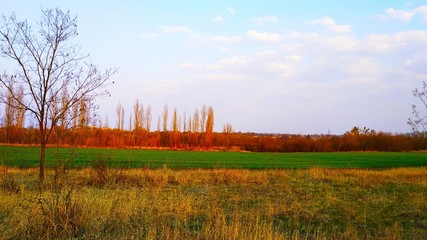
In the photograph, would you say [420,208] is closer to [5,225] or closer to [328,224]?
[328,224]

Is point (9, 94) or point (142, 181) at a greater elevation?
point (9, 94)

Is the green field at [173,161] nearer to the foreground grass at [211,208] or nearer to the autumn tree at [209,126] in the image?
the foreground grass at [211,208]

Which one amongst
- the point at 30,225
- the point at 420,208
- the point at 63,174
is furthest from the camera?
the point at 420,208

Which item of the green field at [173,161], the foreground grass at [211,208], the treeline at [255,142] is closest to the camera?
the foreground grass at [211,208]

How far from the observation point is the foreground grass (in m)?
6.94

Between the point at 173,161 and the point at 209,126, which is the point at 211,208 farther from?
the point at 209,126

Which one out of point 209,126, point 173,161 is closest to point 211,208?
point 173,161

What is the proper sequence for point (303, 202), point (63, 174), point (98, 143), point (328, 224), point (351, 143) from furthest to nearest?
1. point (351, 143)
2. point (98, 143)
3. point (303, 202)
4. point (328, 224)
5. point (63, 174)

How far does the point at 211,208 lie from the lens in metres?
11.1

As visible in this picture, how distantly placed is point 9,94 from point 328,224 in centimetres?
976

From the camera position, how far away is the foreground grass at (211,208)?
6941 mm

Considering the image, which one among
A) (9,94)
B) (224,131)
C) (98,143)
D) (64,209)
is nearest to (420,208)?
(64,209)

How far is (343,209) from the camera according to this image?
37.7ft

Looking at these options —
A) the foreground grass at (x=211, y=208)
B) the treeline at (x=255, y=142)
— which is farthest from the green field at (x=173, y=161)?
the treeline at (x=255, y=142)
